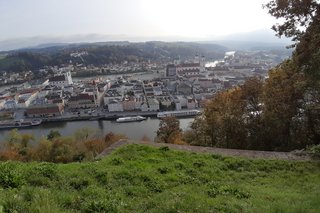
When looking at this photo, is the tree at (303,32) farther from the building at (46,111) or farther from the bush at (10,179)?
the building at (46,111)

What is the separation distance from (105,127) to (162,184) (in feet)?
99.8

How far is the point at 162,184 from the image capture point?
4637 millimetres

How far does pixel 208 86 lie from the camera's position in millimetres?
51844

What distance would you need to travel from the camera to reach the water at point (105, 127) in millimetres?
30938

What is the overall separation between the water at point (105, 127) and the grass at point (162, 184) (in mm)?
22324

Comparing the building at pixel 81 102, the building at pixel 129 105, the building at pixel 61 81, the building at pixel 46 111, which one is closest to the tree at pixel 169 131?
the building at pixel 129 105

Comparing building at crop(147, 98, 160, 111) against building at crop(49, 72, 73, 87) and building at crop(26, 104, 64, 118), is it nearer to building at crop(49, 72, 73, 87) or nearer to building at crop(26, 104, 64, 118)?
building at crop(26, 104, 64, 118)

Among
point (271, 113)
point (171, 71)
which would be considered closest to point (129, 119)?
point (271, 113)

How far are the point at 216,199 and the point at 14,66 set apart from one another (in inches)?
3811

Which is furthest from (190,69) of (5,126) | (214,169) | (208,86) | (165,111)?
(214,169)

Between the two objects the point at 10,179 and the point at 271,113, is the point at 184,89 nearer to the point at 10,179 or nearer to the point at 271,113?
the point at 271,113

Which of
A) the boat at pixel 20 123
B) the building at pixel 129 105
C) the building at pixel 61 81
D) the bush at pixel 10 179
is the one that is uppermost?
the bush at pixel 10 179

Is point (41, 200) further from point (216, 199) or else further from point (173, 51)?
point (173, 51)

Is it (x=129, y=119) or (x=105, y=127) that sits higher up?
(x=129, y=119)
